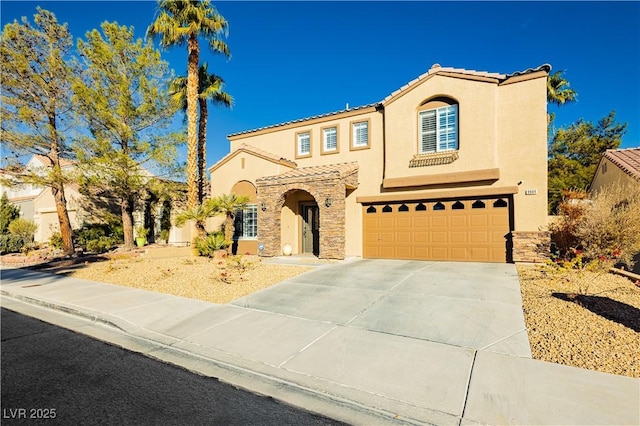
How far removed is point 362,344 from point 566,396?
8.58ft

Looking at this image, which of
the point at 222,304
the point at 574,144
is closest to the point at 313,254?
the point at 222,304

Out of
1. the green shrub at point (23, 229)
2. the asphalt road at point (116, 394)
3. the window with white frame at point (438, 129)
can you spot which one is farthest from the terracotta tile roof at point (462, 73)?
the green shrub at point (23, 229)

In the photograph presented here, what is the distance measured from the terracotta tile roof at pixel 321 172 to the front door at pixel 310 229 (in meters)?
1.84

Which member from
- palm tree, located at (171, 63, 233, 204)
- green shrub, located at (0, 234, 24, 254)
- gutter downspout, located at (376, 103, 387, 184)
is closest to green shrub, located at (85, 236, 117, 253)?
green shrub, located at (0, 234, 24, 254)

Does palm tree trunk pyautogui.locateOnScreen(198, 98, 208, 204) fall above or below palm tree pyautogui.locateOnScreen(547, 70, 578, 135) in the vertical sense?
below

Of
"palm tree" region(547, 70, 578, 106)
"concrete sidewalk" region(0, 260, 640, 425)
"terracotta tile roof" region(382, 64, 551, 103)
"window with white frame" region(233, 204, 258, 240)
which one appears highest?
"palm tree" region(547, 70, 578, 106)

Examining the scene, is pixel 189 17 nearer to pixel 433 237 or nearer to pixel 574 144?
pixel 433 237

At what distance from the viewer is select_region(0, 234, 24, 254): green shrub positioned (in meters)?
18.4

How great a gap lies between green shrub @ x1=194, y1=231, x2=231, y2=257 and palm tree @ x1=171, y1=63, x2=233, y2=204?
3866 millimetres

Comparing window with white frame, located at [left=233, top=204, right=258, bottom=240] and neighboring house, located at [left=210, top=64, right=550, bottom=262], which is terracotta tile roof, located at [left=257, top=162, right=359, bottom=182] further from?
window with white frame, located at [left=233, top=204, right=258, bottom=240]

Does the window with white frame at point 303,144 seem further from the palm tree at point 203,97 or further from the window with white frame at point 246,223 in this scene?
the palm tree at point 203,97

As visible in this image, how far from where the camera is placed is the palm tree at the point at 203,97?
1814 centimetres

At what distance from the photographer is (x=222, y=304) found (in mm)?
7492

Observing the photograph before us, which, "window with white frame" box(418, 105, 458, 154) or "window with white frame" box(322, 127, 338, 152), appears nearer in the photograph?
"window with white frame" box(418, 105, 458, 154)
